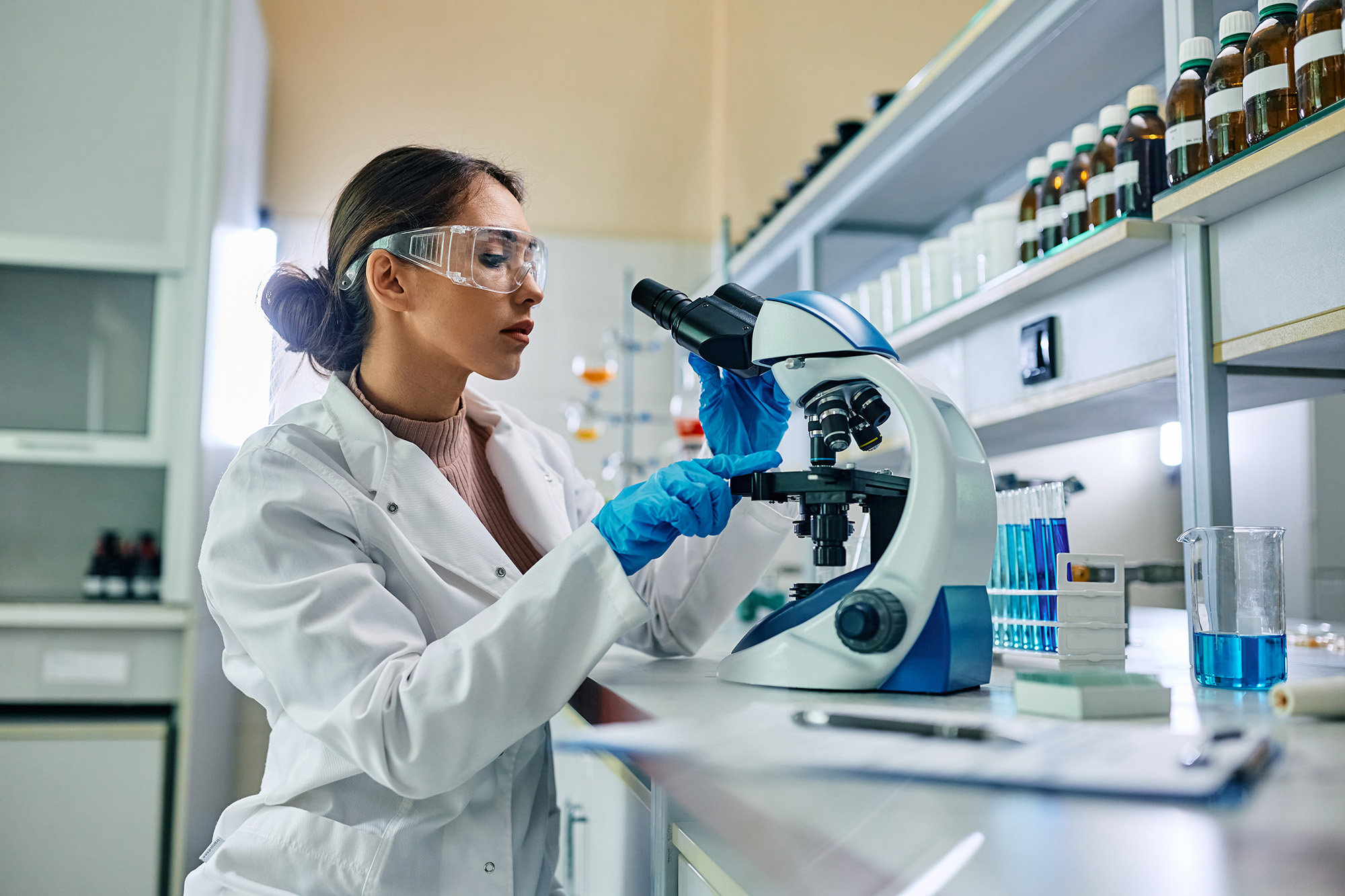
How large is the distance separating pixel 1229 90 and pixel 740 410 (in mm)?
669

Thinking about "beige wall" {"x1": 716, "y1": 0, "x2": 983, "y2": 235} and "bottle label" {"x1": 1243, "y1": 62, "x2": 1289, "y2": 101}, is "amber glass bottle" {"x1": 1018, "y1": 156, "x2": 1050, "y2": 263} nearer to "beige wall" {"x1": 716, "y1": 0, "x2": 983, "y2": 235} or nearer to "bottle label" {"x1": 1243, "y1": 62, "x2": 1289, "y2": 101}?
"bottle label" {"x1": 1243, "y1": 62, "x2": 1289, "y2": 101}

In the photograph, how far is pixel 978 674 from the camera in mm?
893

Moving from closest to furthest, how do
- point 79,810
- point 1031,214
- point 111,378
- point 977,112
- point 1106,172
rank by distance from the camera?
point 1106,172
point 1031,214
point 977,112
point 79,810
point 111,378

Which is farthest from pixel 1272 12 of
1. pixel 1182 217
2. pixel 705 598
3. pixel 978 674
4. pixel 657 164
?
pixel 657 164

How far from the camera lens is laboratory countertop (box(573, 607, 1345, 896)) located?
1.37 feet

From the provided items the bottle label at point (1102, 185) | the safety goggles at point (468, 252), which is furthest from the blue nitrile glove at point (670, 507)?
the bottle label at point (1102, 185)

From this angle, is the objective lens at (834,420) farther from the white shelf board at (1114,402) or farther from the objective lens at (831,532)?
the white shelf board at (1114,402)

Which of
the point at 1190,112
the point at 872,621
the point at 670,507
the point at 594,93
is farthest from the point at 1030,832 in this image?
the point at 594,93

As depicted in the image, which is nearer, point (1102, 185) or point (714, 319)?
point (714, 319)

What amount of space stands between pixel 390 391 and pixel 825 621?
69 centimetres

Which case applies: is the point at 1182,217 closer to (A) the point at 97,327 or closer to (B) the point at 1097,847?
(B) the point at 1097,847

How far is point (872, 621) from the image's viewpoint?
833 mm

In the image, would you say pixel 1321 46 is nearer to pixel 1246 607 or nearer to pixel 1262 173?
pixel 1262 173

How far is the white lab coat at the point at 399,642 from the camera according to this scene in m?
0.85
